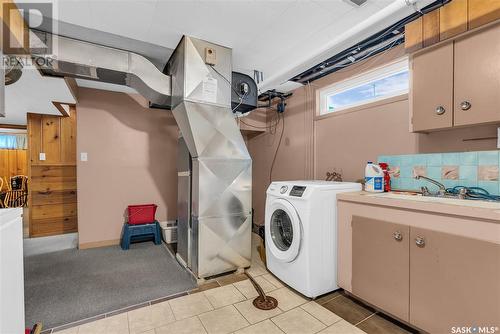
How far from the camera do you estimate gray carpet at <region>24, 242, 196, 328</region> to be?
71.2 inches

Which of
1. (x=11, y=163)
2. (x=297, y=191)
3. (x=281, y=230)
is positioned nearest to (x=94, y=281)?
(x=281, y=230)

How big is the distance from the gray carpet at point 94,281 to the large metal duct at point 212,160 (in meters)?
0.39

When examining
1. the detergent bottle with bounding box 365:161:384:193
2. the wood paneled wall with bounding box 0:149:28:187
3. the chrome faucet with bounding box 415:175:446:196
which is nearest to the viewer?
the chrome faucet with bounding box 415:175:446:196

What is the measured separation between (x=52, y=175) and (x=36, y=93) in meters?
1.62

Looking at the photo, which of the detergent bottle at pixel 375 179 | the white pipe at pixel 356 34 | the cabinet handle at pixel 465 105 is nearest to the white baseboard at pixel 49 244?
the white pipe at pixel 356 34

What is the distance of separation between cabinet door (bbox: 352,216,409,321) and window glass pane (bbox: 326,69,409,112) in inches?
51.0

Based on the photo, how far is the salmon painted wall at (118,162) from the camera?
10.5 feet

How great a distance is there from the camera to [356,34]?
65.7 inches

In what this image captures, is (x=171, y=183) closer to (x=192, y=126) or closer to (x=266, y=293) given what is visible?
(x=192, y=126)

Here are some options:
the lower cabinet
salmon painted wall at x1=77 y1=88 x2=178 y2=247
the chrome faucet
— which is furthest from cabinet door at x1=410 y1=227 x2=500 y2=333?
salmon painted wall at x1=77 y1=88 x2=178 y2=247

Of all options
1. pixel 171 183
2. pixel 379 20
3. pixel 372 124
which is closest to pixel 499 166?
pixel 372 124

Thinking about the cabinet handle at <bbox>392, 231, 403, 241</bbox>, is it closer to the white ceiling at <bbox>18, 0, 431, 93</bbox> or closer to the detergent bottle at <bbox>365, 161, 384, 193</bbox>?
the detergent bottle at <bbox>365, 161, 384, 193</bbox>

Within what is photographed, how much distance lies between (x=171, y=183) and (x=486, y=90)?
3.63m

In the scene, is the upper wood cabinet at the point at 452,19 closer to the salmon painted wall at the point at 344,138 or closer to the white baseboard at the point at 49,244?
the salmon painted wall at the point at 344,138
